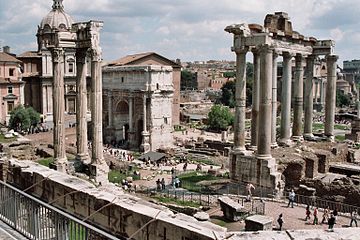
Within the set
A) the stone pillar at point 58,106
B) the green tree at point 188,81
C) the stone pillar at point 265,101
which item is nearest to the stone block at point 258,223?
the stone pillar at point 265,101

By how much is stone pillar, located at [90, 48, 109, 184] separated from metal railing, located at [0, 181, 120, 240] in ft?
40.0

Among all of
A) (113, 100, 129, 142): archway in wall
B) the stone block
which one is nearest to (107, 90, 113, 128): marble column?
→ (113, 100, 129, 142): archway in wall

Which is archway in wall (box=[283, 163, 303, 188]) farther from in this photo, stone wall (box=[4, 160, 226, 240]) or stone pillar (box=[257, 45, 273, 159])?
stone wall (box=[4, 160, 226, 240])

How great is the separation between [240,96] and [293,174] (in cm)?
505

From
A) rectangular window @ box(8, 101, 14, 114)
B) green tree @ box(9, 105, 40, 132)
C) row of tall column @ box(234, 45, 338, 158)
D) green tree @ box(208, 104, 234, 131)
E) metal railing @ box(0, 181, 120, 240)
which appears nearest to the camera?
metal railing @ box(0, 181, 120, 240)

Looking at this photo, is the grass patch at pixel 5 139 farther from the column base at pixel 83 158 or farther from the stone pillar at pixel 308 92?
the stone pillar at pixel 308 92

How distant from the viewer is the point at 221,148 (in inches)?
1945

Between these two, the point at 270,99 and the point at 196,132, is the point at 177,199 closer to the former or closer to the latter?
the point at 270,99

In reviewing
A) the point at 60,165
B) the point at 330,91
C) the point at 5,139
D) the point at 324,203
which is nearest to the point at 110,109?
the point at 5,139

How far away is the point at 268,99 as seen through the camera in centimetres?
2092

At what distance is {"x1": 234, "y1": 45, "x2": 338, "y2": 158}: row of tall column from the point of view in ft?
68.7

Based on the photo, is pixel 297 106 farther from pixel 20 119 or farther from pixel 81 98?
pixel 20 119

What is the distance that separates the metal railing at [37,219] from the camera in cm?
700

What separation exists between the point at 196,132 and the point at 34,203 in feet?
194
